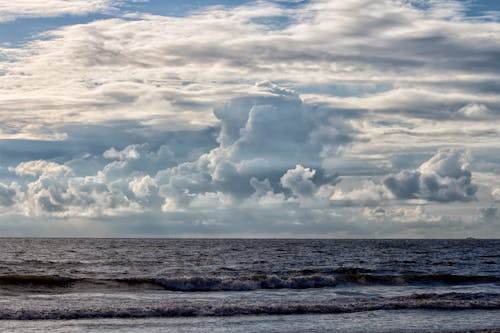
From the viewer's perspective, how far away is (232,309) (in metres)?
28.9

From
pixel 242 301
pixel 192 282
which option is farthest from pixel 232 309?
pixel 192 282

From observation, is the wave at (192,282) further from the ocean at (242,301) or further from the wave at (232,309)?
the wave at (232,309)

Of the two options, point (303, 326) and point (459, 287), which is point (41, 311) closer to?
point (303, 326)

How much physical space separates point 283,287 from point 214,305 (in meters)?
14.9

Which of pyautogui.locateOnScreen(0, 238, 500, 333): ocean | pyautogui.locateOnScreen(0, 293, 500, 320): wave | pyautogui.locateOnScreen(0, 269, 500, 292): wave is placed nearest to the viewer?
pyautogui.locateOnScreen(0, 238, 500, 333): ocean

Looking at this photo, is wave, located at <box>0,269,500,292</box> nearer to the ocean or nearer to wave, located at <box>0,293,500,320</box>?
the ocean

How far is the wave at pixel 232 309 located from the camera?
27031 millimetres

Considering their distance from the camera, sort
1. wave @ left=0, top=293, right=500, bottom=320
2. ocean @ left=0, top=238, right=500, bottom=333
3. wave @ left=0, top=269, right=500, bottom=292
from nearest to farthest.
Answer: ocean @ left=0, top=238, right=500, bottom=333, wave @ left=0, top=293, right=500, bottom=320, wave @ left=0, top=269, right=500, bottom=292

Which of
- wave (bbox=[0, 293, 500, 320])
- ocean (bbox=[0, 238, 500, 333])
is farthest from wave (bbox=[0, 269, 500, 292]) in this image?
wave (bbox=[0, 293, 500, 320])

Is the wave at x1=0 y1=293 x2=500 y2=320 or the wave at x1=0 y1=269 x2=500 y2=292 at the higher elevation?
the wave at x1=0 y1=293 x2=500 y2=320

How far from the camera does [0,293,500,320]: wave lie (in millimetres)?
27031

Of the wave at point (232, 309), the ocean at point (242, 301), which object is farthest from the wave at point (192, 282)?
the wave at point (232, 309)

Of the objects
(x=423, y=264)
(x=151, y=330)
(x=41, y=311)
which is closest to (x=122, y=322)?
(x=151, y=330)

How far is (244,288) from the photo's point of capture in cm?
4300
